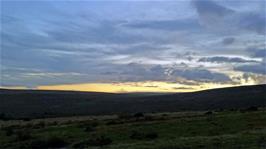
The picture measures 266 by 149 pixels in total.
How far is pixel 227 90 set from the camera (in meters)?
135

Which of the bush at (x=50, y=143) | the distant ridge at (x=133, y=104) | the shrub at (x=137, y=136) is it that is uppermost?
the distant ridge at (x=133, y=104)

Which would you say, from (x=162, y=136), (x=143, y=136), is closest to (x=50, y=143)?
(x=143, y=136)

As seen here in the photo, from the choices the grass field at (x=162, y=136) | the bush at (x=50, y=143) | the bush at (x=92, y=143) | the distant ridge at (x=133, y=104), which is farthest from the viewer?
the distant ridge at (x=133, y=104)

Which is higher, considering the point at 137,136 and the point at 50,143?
the point at 137,136

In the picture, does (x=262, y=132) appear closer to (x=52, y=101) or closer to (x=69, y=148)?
(x=69, y=148)

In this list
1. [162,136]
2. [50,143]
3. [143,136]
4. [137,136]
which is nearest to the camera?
[50,143]

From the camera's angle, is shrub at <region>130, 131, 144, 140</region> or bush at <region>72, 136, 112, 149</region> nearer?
bush at <region>72, 136, 112, 149</region>

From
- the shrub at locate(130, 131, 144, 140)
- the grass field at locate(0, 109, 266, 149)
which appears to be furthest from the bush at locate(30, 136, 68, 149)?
the shrub at locate(130, 131, 144, 140)

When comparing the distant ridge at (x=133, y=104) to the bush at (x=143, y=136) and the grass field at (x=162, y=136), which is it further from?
the bush at (x=143, y=136)

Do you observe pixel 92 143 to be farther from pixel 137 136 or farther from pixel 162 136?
pixel 162 136

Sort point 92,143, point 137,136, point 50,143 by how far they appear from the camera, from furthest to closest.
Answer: point 137,136 → point 50,143 → point 92,143

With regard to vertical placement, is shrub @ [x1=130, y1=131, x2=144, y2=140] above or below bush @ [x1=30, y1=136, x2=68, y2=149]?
above

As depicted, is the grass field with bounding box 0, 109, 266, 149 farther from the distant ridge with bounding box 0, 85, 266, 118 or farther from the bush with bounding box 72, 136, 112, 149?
the distant ridge with bounding box 0, 85, 266, 118

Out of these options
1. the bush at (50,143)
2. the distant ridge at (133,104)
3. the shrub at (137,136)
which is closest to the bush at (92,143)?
the bush at (50,143)
